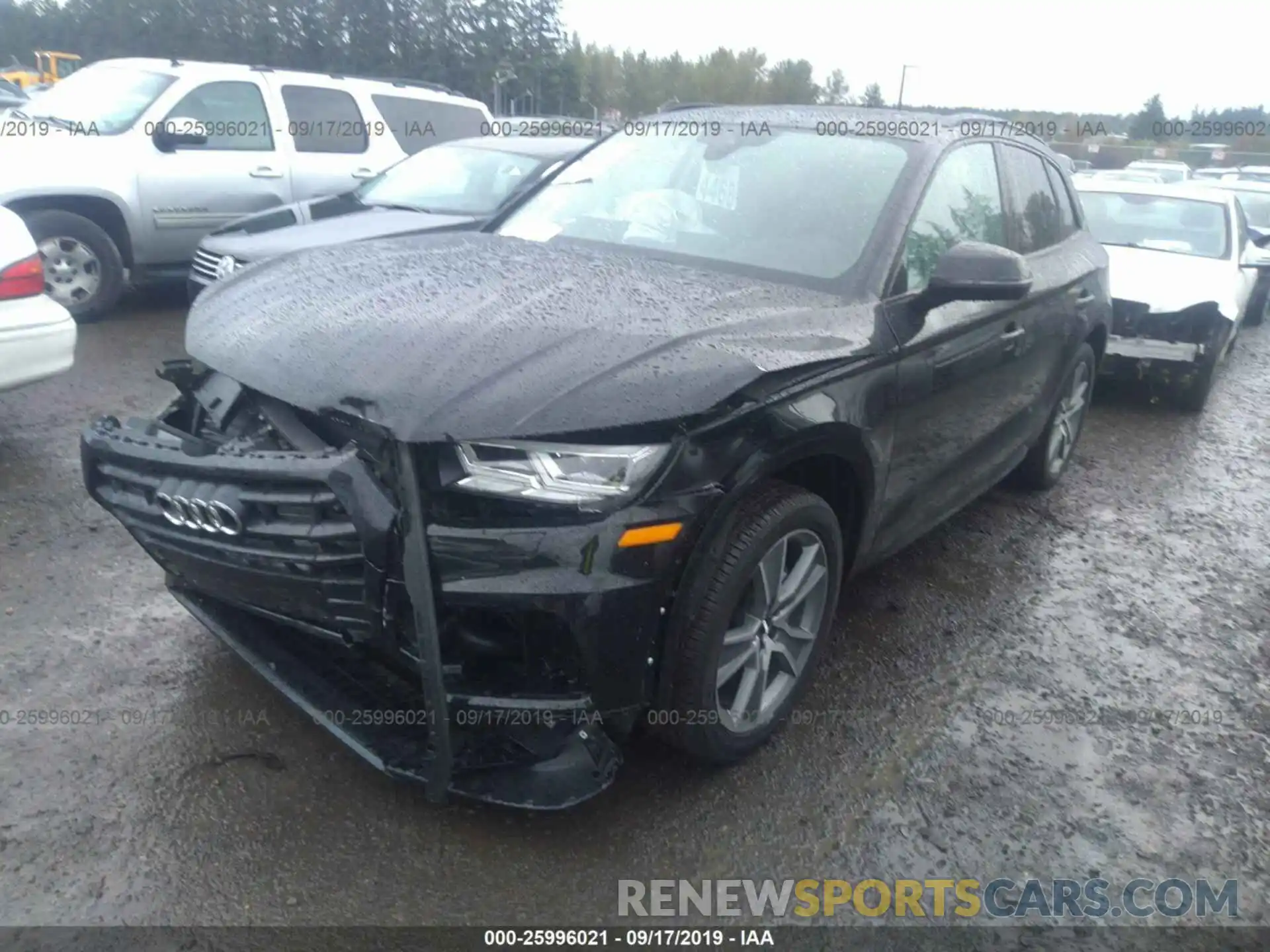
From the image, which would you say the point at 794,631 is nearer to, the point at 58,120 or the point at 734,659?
the point at 734,659

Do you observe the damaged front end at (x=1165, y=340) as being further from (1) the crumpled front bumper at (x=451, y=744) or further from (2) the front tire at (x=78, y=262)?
(2) the front tire at (x=78, y=262)

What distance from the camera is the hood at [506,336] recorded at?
233 centimetres

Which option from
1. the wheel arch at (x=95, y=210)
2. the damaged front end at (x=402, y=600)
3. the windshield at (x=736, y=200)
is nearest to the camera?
the damaged front end at (x=402, y=600)

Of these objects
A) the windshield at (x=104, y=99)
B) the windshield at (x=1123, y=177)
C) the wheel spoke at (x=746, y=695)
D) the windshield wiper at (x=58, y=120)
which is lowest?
the wheel spoke at (x=746, y=695)

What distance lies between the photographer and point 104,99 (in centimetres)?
791

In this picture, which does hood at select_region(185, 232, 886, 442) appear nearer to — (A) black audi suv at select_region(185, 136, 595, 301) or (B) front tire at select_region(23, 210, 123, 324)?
(A) black audi suv at select_region(185, 136, 595, 301)

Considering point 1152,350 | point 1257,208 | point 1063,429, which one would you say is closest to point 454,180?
point 1063,429

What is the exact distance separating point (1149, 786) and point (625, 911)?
1.72 m

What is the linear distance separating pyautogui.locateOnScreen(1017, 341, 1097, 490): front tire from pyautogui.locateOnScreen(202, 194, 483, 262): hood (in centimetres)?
338

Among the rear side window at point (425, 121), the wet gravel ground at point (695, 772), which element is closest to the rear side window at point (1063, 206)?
the wet gravel ground at point (695, 772)

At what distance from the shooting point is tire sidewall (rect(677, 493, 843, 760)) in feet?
8.58

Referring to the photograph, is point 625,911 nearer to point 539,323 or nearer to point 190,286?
point 539,323

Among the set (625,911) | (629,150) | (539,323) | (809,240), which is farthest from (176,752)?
(629,150)

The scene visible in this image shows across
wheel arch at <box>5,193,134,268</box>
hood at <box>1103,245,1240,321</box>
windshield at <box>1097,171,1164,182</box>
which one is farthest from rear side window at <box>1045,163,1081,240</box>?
wheel arch at <box>5,193,134,268</box>
